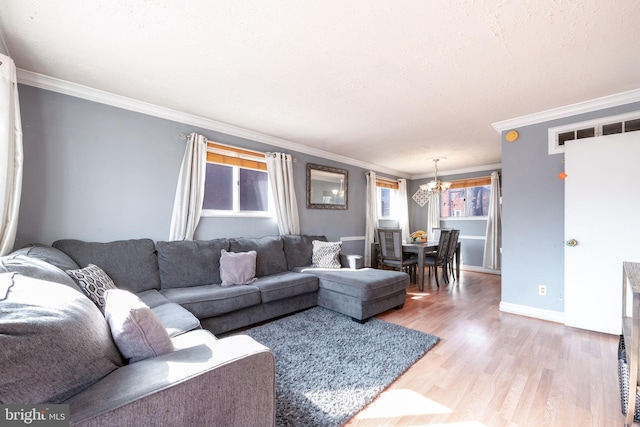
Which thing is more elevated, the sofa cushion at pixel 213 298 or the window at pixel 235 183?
the window at pixel 235 183

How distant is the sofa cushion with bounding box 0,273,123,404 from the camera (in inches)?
24.9

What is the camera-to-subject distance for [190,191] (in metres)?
3.01

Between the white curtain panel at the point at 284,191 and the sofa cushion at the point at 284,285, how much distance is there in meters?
0.94

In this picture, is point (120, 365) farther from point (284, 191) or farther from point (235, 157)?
point (284, 191)

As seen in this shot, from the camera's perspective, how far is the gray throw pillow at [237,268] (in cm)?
276

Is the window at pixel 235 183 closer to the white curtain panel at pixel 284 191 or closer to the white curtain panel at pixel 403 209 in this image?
the white curtain panel at pixel 284 191

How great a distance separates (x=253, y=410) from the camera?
0.96 meters

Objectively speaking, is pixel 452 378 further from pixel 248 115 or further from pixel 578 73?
pixel 248 115

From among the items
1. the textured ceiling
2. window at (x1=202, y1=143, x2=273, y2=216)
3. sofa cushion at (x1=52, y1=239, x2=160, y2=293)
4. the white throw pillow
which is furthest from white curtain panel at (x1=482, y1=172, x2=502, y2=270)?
sofa cushion at (x1=52, y1=239, x2=160, y2=293)

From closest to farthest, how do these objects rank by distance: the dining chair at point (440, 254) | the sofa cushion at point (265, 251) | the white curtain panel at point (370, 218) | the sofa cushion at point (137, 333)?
1. the sofa cushion at point (137, 333)
2. the sofa cushion at point (265, 251)
3. the dining chair at point (440, 254)
4. the white curtain panel at point (370, 218)

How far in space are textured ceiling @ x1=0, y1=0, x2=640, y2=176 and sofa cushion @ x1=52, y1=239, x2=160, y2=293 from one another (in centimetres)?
145

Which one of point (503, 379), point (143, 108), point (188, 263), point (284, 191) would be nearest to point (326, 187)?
point (284, 191)

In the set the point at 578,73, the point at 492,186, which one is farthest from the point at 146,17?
the point at 492,186

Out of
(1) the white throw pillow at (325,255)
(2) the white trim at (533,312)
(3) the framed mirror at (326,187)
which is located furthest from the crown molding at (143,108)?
(2) the white trim at (533,312)
